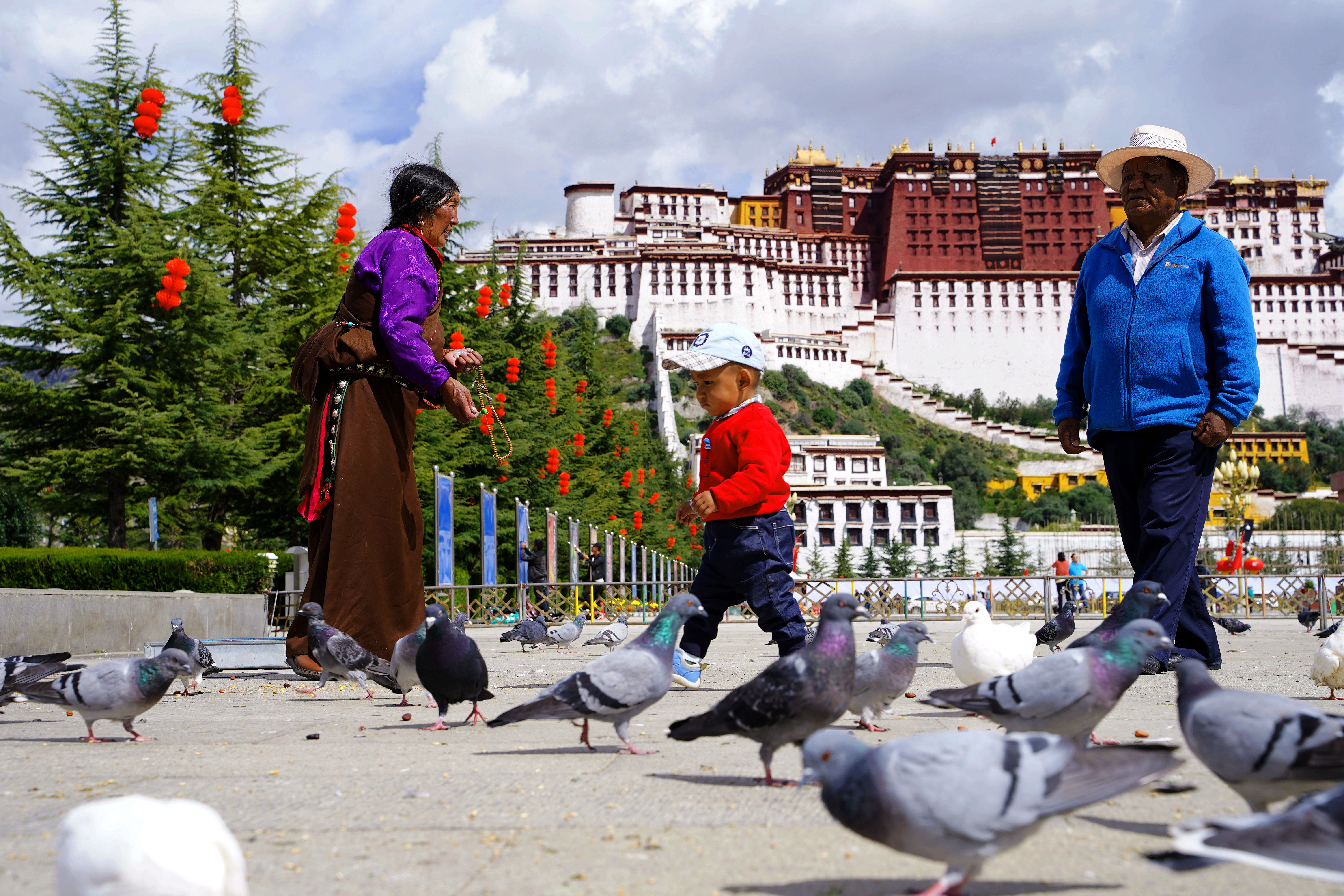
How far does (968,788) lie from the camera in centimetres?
184

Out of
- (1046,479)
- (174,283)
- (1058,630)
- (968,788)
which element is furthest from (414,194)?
(1046,479)

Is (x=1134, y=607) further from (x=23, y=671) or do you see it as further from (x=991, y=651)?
(x=23, y=671)

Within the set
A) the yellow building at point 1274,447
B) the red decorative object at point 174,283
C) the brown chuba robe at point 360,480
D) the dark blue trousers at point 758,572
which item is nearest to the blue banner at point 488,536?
the red decorative object at point 174,283

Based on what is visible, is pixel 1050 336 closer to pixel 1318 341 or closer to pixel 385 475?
pixel 1318 341

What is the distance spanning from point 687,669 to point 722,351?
A: 1488mm

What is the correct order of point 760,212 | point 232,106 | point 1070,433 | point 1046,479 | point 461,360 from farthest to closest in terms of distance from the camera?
point 760,212 < point 1046,479 < point 232,106 < point 1070,433 < point 461,360

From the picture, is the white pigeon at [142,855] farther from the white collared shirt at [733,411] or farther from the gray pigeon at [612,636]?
the gray pigeon at [612,636]

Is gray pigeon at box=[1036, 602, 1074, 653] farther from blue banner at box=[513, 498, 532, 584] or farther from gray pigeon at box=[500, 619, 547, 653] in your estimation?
blue banner at box=[513, 498, 532, 584]

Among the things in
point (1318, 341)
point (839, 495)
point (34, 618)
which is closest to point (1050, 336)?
point (1318, 341)

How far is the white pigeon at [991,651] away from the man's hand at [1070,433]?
1.15 metres

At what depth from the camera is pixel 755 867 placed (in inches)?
80.0

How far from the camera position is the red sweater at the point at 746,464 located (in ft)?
15.4

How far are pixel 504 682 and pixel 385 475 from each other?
178 cm

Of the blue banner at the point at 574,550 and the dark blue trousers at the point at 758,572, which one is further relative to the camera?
the blue banner at the point at 574,550
